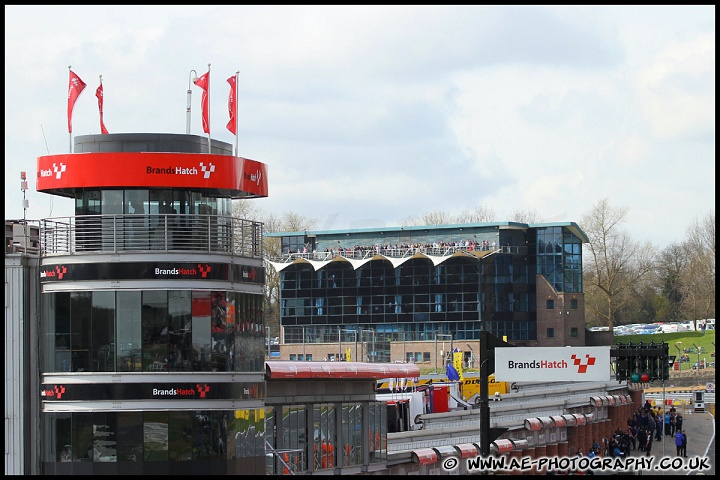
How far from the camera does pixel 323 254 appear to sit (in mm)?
123875

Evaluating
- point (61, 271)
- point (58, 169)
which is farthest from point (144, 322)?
point (58, 169)

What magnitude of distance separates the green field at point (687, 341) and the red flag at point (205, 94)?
91.1m

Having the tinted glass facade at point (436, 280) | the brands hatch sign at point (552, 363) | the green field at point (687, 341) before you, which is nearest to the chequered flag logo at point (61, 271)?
the brands hatch sign at point (552, 363)

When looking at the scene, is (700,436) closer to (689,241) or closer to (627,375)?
(627,375)

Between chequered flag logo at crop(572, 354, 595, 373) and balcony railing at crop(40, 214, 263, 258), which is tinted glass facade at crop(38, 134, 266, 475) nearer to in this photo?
balcony railing at crop(40, 214, 263, 258)

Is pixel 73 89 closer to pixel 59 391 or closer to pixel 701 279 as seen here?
pixel 59 391

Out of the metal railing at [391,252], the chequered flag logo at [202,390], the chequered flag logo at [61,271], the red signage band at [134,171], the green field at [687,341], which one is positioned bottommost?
the green field at [687,341]

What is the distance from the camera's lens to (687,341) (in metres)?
135

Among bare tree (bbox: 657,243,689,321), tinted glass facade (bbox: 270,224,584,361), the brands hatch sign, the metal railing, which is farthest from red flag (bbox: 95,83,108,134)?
bare tree (bbox: 657,243,689,321)

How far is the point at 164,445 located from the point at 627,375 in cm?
1107

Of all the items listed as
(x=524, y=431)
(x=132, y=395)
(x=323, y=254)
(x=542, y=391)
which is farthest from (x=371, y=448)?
(x=323, y=254)

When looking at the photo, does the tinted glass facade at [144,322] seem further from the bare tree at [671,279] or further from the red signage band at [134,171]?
the bare tree at [671,279]

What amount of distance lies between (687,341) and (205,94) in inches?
4226

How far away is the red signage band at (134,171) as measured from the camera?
109 feet
